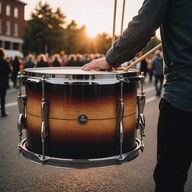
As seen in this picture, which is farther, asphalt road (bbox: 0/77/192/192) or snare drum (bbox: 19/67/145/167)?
asphalt road (bbox: 0/77/192/192)

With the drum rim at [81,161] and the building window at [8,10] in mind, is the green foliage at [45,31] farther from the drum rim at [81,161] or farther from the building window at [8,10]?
the drum rim at [81,161]

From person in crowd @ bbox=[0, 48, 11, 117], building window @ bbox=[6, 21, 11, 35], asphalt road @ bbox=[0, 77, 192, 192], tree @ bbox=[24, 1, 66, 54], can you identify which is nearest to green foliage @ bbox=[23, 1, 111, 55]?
tree @ bbox=[24, 1, 66, 54]

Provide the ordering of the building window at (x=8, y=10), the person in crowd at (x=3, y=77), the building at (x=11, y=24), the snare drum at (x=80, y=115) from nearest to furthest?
the snare drum at (x=80, y=115) → the person in crowd at (x=3, y=77) → the building at (x=11, y=24) → the building window at (x=8, y=10)

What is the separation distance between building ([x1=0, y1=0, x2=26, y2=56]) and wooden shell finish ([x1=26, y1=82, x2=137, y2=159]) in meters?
62.4

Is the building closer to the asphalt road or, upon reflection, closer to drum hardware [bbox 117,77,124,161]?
the asphalt road

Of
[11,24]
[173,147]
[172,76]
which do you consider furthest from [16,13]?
[173,147]

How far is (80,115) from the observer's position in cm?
245

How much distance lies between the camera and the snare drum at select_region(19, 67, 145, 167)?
2.45m

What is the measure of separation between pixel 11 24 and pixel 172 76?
66.1 m

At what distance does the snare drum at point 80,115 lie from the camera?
8.04ft

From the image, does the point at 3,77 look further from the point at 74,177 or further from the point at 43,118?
the point at 43,118

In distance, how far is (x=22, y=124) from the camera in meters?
2.88

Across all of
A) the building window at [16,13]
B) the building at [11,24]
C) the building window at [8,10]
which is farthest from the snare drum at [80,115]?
the building window at [16,13]

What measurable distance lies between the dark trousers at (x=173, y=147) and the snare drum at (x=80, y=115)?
693 millimetres
